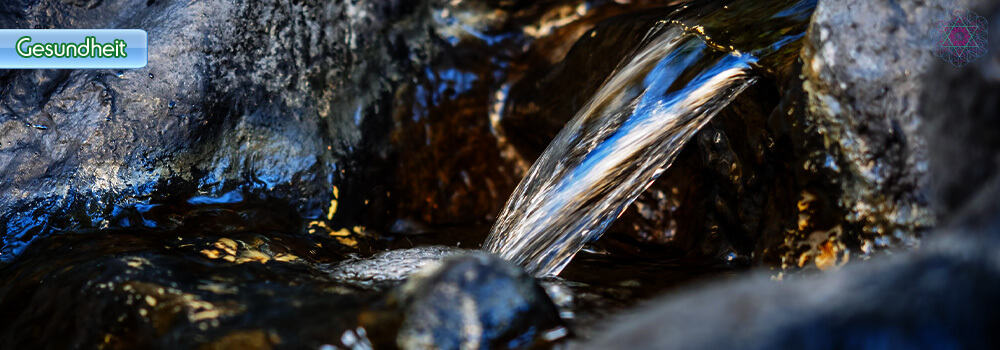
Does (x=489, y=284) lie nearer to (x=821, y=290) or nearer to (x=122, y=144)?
(x=821, y=290)

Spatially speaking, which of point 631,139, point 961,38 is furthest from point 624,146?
point 961,38

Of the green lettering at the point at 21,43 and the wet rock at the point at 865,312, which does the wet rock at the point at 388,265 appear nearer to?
the wet rock at the point at 865,312

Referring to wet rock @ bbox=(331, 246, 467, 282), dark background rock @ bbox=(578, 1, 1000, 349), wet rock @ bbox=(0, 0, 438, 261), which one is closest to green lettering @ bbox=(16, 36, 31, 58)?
wet rock @ bbox=(0, 0, 438, 261)

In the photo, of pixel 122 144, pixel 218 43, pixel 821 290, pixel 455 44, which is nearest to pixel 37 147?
pixel 122 144

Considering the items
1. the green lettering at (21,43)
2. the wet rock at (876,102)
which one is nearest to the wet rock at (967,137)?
the wet rock at (876,102)

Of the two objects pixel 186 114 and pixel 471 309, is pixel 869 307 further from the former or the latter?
pixel 186 114
